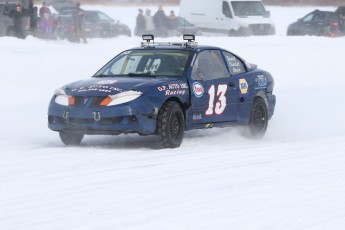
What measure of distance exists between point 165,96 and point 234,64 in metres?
2.10

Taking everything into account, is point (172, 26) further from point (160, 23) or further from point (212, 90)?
point (212, 90)

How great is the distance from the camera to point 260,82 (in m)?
13.3

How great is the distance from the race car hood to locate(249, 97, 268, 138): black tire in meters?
1.93

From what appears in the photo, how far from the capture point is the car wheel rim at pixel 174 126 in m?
11.1

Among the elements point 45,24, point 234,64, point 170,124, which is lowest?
point 45,24

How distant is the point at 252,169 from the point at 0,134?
4.62m

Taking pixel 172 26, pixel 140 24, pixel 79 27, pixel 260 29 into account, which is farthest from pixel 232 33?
pixel 79 27

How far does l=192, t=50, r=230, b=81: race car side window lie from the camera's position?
11914 mm

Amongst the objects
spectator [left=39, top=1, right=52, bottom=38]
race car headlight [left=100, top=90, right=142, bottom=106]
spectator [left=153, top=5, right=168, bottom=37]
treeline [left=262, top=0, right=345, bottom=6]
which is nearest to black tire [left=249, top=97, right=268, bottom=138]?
race car headlight [left=100, top=90, right=142, bottom=106]

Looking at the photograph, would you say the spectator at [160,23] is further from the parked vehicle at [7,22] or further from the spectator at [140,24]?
the parked vehicle at [7,22]

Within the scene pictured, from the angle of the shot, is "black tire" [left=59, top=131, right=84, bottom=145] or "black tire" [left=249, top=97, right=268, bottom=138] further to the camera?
"black tire" [left=249, top=97, right=268, bottom=138]

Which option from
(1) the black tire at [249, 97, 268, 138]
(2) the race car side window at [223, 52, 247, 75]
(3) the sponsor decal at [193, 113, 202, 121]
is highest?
(2) the race car side window at [223, 52, 247, 75]

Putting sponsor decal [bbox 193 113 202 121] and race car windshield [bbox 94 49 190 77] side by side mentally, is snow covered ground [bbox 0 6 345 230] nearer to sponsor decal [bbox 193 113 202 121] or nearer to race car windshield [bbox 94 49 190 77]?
sponsor decal [bbox 193 113 202 121]

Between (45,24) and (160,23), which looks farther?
(160,23)
